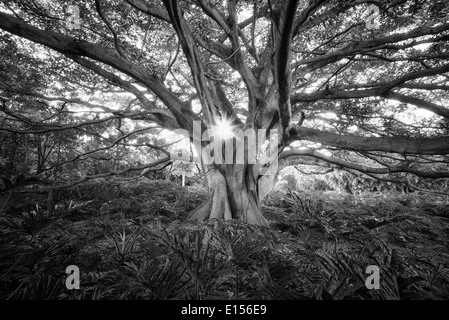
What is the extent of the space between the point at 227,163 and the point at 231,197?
2.33 ft

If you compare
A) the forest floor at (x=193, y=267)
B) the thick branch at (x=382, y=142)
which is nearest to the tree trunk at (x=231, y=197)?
the forest floor at (x=193, y=267)

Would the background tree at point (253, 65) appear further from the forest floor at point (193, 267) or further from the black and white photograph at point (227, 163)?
the forest floor at point (193, 267)

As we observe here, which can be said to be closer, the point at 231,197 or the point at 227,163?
the point at 231,197

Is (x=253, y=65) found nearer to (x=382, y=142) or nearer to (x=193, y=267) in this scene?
(x=382, y=142)

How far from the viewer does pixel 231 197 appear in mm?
3898

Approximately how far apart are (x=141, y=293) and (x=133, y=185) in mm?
5282

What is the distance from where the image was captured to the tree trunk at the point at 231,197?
363 centimetres

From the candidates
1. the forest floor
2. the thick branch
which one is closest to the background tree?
the thick branch

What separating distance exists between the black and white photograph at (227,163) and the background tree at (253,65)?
0.03 metres

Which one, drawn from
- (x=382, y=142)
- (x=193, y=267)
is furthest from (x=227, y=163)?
(x=193, y=267)

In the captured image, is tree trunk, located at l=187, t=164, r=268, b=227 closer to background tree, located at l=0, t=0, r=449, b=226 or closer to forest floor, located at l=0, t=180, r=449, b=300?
background tree, located at l=0, t=0, r=449, b=226
